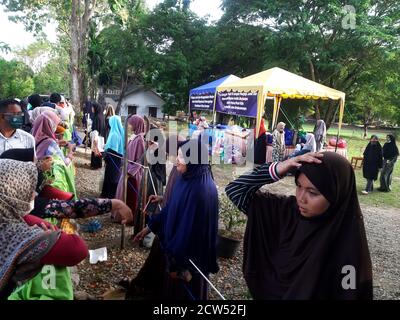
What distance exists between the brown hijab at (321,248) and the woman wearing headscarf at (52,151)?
7.02 feet

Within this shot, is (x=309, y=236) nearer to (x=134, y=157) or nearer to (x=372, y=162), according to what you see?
(x=134, y=157)

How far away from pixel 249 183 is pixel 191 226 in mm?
931

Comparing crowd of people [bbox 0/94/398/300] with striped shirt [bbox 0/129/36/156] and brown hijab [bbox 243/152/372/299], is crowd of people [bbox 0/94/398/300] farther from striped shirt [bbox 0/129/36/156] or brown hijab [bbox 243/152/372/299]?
striped shirt [bbox 0/129/36/156]

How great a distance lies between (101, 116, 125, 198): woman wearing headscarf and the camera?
6305mm

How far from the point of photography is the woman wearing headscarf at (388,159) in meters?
9.70

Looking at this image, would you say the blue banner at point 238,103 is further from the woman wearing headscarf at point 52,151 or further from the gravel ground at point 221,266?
the woman wearing headscarf at point 52,151

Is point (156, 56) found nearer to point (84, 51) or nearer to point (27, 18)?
point (84, 51)

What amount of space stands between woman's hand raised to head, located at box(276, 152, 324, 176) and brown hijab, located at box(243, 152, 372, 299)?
2cm

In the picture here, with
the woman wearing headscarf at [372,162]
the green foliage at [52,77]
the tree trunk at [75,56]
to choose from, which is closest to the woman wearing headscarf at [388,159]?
the woman wearing headscarf at [372,162]

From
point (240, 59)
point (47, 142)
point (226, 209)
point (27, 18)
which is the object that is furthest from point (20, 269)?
point (27, 18)

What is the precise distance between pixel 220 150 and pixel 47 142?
8811 mm

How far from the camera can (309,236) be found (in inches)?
62.1

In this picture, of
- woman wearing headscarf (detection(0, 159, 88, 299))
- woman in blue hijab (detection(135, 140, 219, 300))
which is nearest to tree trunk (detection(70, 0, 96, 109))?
woman in blue hijab (detection(135, 140, 219, 300))

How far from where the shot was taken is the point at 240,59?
21.2m
